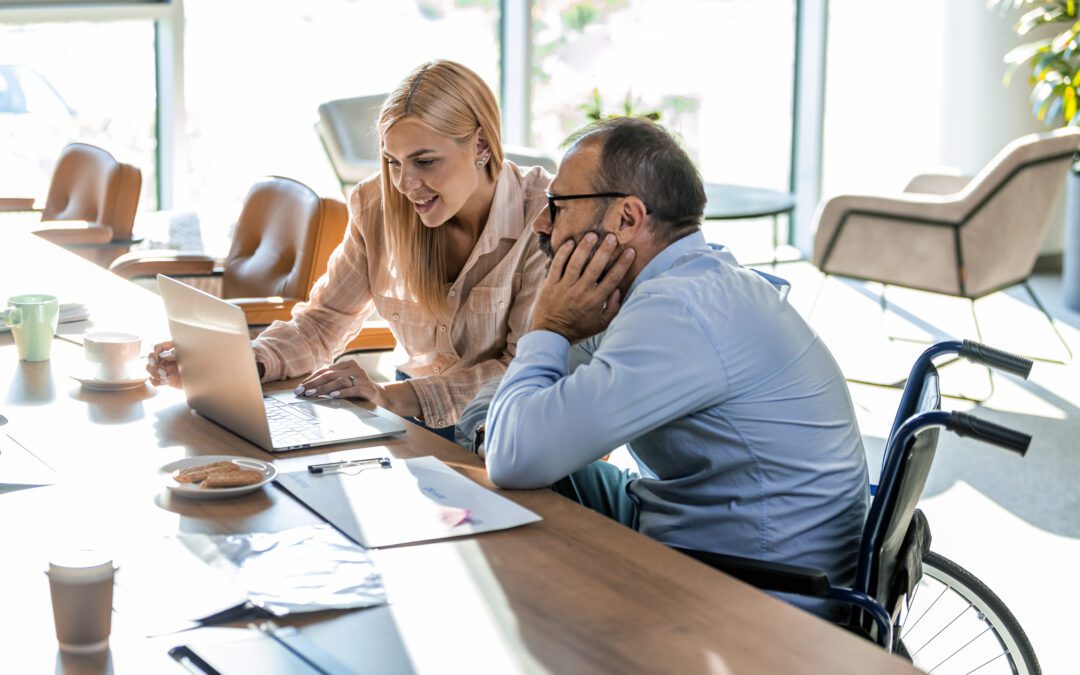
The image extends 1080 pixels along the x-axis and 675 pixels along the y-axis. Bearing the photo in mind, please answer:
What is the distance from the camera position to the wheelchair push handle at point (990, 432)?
51.5 inches

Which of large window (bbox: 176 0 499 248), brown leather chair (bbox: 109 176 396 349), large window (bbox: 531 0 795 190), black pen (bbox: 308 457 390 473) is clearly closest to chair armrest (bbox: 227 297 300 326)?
brown leather chair (bbox: 109 176 396 349)

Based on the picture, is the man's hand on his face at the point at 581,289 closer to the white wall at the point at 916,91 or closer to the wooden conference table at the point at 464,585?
the wooden conference table at the point at 464,585

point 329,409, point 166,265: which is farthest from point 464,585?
point 166,265

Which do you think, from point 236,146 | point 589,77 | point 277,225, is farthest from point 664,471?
point 589,77

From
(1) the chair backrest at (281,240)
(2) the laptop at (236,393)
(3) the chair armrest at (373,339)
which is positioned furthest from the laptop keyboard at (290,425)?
(1) the chair backrest at (281,240)

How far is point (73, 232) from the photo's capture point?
158 inches

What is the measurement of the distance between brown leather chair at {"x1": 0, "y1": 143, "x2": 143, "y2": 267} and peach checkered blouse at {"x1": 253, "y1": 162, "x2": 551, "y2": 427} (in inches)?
75.3

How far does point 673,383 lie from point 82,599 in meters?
0.75

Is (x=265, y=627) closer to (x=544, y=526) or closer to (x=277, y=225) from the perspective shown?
(x=544, y=526)

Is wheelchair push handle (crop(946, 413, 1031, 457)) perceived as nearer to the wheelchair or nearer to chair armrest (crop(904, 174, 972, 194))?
the wheelchair

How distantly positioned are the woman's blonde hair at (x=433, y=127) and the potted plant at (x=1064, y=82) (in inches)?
176

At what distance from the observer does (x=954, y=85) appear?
22.2 ft

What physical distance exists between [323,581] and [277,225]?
2195 mm

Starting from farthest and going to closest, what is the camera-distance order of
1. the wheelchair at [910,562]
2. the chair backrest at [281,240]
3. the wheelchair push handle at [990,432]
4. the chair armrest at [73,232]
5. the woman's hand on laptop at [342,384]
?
1. the chair armrest at [73,232]
2. the chair backrest at [281,240]
3. the woman's hand on laptop at [342,384]
4. the wheelchair at [910,562]
5. the wheelchair push handle at [990,432]
